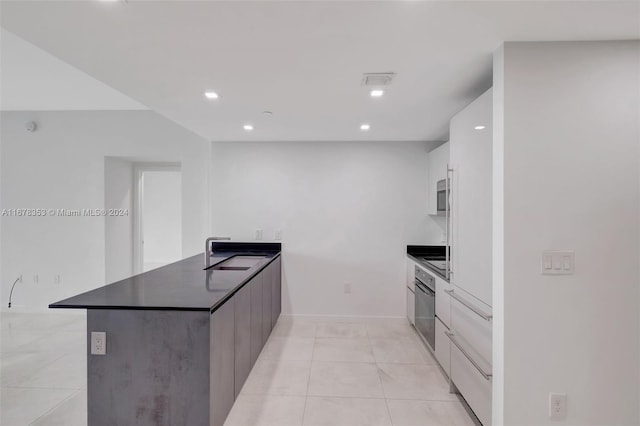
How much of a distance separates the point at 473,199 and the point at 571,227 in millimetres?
606

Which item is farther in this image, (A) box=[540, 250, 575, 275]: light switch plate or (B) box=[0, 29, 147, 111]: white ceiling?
(B) box=[0, 29, 147, 111]: white ceiling

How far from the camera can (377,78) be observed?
215cm

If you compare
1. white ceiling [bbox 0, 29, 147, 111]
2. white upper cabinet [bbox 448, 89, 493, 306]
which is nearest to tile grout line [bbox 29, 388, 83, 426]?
white ceiling [bbox 0, 29, 147, 111]

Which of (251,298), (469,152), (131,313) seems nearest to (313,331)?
(251,298)

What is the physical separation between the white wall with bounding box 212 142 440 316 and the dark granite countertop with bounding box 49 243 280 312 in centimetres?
133

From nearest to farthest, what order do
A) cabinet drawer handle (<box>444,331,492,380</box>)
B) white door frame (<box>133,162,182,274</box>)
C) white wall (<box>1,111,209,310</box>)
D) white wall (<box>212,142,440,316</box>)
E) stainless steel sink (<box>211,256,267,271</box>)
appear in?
1. cabinet drawer handle (<box>444,331,492,380</box>)
2. stainless steel sink (<box>211,256,267,271</box>)
3. white wall (<box>212,142,440,316</box>)
4. white wall (<box>1,111,209,310</box>)
5. white door frame (<box>133,162,182,274</box>)

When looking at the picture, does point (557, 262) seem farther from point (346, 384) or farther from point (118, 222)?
point (118, 222)

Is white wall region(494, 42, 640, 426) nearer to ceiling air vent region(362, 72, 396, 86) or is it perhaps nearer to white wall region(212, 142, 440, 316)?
ceiling air vent region(362, 72, 396, 86)

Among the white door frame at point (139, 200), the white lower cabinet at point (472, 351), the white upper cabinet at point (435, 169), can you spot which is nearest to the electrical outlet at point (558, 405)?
the white lower cabinet at point (472, 351)

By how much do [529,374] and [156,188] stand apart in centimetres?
585

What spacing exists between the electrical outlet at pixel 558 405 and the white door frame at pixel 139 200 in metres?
5.11

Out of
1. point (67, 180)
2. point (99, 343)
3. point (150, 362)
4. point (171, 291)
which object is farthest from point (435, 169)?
point (67, 180)

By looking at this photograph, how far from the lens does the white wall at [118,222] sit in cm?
455

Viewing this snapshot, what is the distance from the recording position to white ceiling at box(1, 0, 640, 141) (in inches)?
56.5
